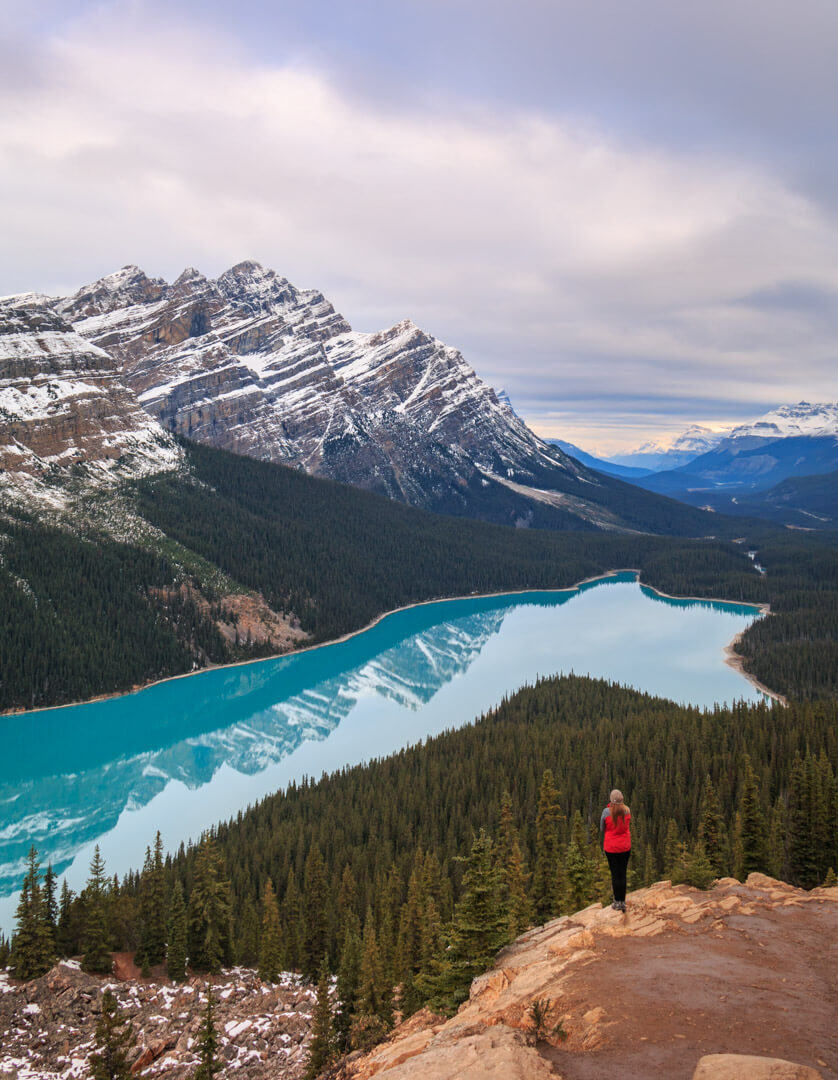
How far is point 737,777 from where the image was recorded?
6875 cm

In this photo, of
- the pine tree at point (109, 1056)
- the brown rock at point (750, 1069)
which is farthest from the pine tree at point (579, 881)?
the brown rock at point (750, 1069)

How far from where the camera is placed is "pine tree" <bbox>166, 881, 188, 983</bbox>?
131ft

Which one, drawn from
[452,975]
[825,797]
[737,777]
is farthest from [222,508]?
[452,975]

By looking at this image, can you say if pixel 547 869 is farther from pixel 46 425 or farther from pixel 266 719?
pixel 46 425

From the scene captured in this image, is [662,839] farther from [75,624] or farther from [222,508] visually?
[222,508]

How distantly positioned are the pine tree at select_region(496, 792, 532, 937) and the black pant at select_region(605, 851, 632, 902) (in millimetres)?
3158

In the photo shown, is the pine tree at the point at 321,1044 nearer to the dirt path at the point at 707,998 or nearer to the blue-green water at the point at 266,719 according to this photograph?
the dirt path at the point at 707,998

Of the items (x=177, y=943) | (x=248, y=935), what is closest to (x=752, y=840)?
(x=248, y=935)

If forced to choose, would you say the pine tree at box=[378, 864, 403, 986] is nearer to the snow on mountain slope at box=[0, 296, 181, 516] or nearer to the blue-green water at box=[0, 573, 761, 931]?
the blue-green water at box=[0, 573, 761, 931]

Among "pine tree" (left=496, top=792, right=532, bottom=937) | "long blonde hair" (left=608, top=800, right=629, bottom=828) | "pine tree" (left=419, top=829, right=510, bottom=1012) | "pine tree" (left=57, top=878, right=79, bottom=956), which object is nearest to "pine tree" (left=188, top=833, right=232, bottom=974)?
"pine tree" (left=57, top=878, right=79, bottom=956)

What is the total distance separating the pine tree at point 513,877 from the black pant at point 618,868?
10.4 ft

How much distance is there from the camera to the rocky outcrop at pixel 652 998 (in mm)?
13336

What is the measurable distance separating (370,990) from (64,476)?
167m

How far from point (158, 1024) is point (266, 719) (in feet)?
284
